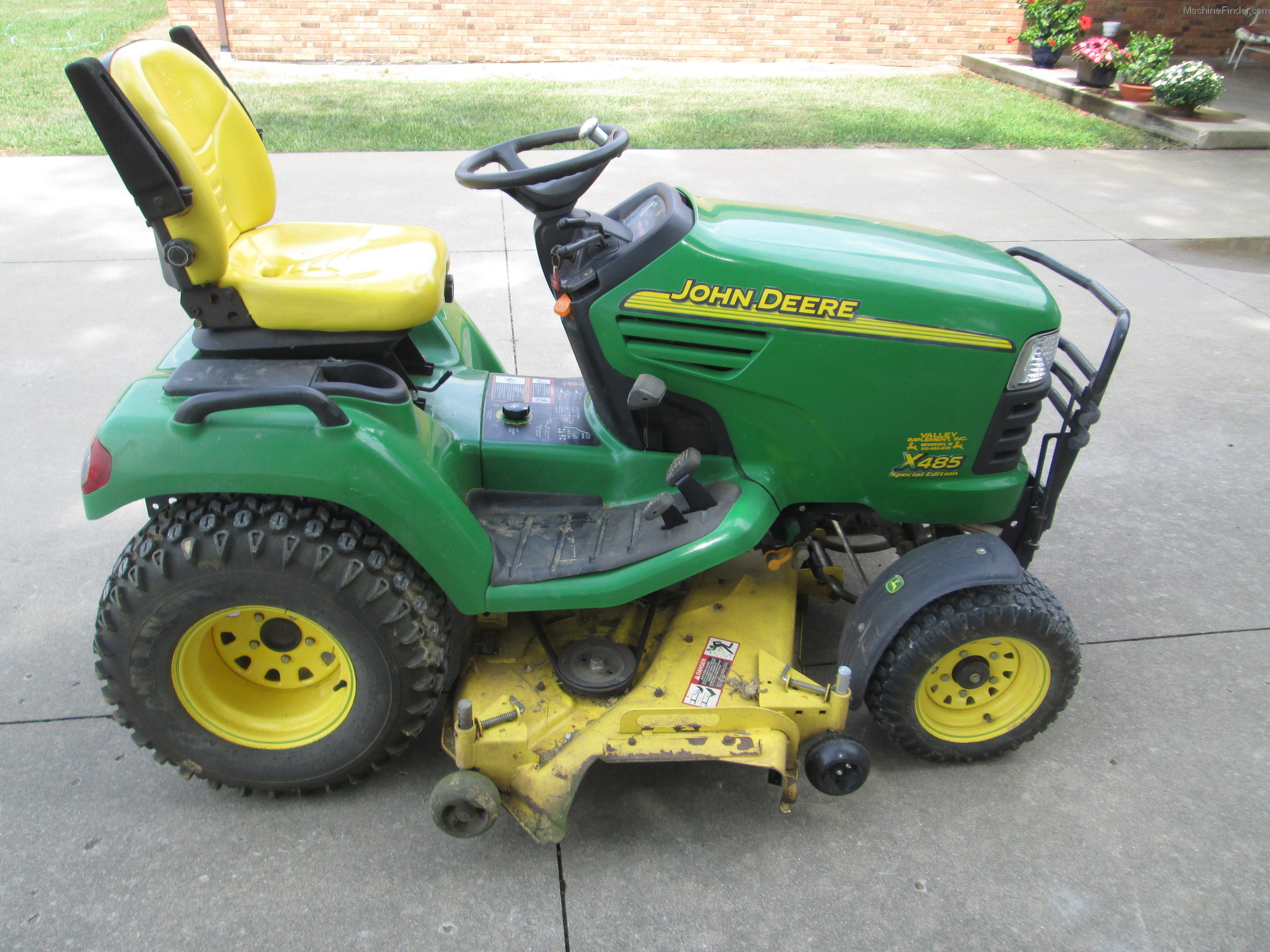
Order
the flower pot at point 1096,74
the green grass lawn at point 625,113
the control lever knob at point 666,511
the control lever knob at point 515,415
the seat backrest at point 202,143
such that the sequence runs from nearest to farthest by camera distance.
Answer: the seat backrest at point 202,143 → the control lever knob at point 666,511 → the control lever knob at point 515,415 → the green grass lawn at point 625,113 → the flower pot at point 1096,74

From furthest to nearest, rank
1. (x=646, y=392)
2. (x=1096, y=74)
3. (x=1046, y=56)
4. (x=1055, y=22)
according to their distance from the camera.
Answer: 1. (x=1046, y=56)
2. (x=1055, y=22)
3. (x=1096, y=74)
4. (x=646, y=392)

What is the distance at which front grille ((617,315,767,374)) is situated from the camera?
7.07 ft

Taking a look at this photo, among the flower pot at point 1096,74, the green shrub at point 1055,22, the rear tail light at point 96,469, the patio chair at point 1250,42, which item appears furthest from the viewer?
the patio chair at point 1250,42

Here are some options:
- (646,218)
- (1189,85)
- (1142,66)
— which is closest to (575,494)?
(646,218)

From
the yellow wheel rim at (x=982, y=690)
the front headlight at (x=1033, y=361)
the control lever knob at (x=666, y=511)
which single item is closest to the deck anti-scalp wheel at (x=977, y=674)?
the yellow wheel rim at (x=982, y=690)

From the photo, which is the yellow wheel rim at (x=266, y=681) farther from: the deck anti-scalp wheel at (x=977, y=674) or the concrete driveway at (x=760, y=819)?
the deck anti-scalp wheel at (x=977, y=674)

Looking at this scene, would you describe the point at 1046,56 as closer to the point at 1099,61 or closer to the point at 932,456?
the point at 1099,61

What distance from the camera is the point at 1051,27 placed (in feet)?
35.1

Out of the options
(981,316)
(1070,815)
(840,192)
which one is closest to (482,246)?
(840,192)

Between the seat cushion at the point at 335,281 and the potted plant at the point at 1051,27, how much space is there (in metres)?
10.5

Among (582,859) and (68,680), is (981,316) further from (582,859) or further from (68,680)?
(68,680)

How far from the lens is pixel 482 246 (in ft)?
18.3

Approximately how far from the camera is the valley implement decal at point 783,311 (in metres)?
2.11

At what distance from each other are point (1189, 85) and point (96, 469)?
9.48 m
